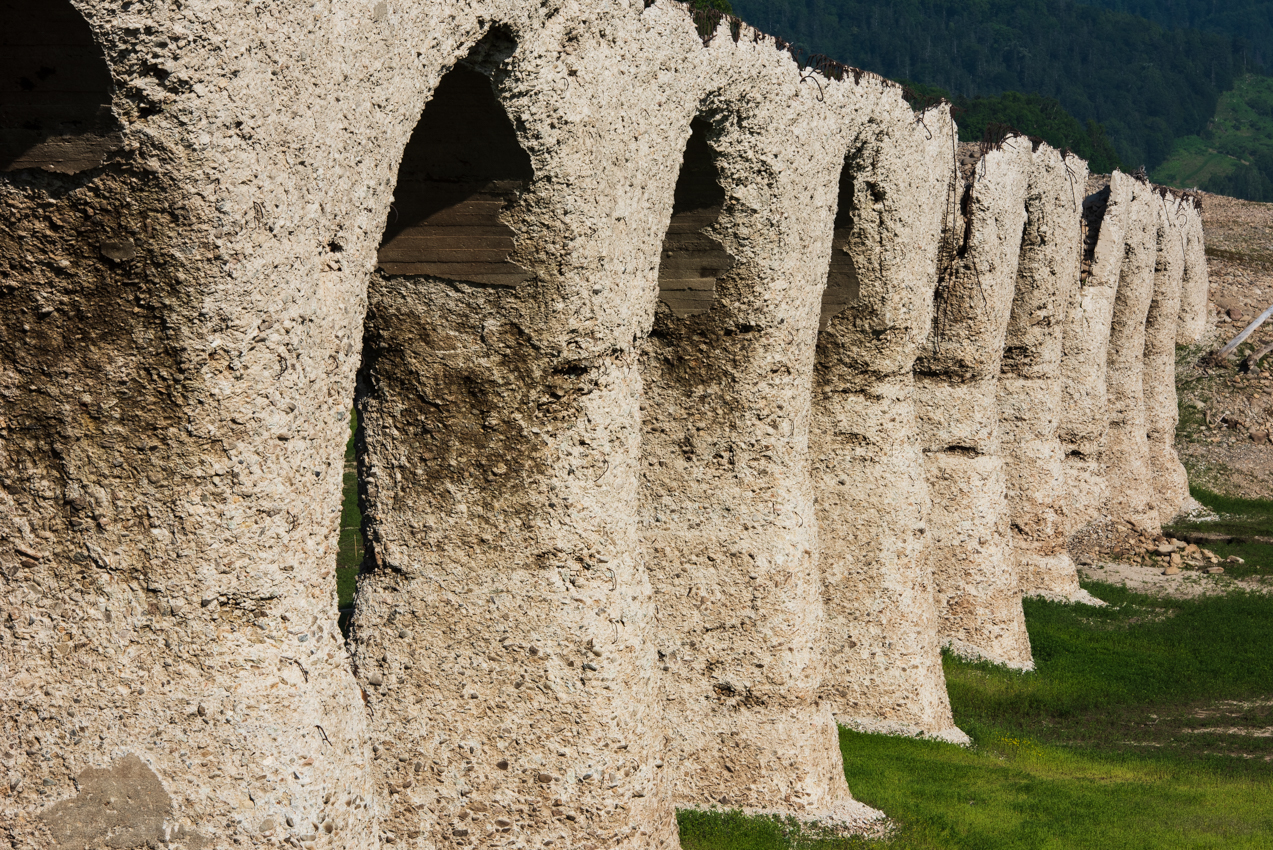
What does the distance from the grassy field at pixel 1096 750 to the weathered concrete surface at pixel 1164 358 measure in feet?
17.6

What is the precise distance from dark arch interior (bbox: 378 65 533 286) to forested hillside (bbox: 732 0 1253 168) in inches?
4816

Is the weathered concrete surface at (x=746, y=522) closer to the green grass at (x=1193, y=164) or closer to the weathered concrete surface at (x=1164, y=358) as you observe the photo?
the weathered concrete surface at (x=1164, y=358)

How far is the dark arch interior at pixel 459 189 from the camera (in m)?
5.39

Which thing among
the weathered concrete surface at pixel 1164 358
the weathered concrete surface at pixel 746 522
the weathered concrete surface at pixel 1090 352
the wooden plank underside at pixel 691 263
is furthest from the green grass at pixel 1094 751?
the weathered concrete surface at pixel 1164 358

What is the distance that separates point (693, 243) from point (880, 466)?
9.86ft

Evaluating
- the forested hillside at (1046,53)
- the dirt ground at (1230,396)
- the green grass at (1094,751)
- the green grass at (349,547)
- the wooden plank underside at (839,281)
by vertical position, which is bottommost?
the green grass at (1094,751)

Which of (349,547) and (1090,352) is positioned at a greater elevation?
(1090,352)

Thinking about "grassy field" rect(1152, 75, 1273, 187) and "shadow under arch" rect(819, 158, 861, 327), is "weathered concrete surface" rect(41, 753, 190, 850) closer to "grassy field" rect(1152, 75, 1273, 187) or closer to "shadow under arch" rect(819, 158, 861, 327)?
"shadow under arch" rect(819, 158, 861, 327)

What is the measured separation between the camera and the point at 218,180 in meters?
3.62

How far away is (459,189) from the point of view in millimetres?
5555

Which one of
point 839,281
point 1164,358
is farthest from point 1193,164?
point 839,281

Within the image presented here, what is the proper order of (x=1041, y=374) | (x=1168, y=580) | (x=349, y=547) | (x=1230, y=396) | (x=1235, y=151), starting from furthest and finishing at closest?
(x=1235, y=151)
(x=1230, y=396)
(x=1168, y=580)
(x=349, y=547)
(x=1041, y=374)

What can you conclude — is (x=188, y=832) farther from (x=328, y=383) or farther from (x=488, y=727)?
(x=488, y=727)

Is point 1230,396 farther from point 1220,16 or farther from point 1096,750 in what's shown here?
point 1220,16
